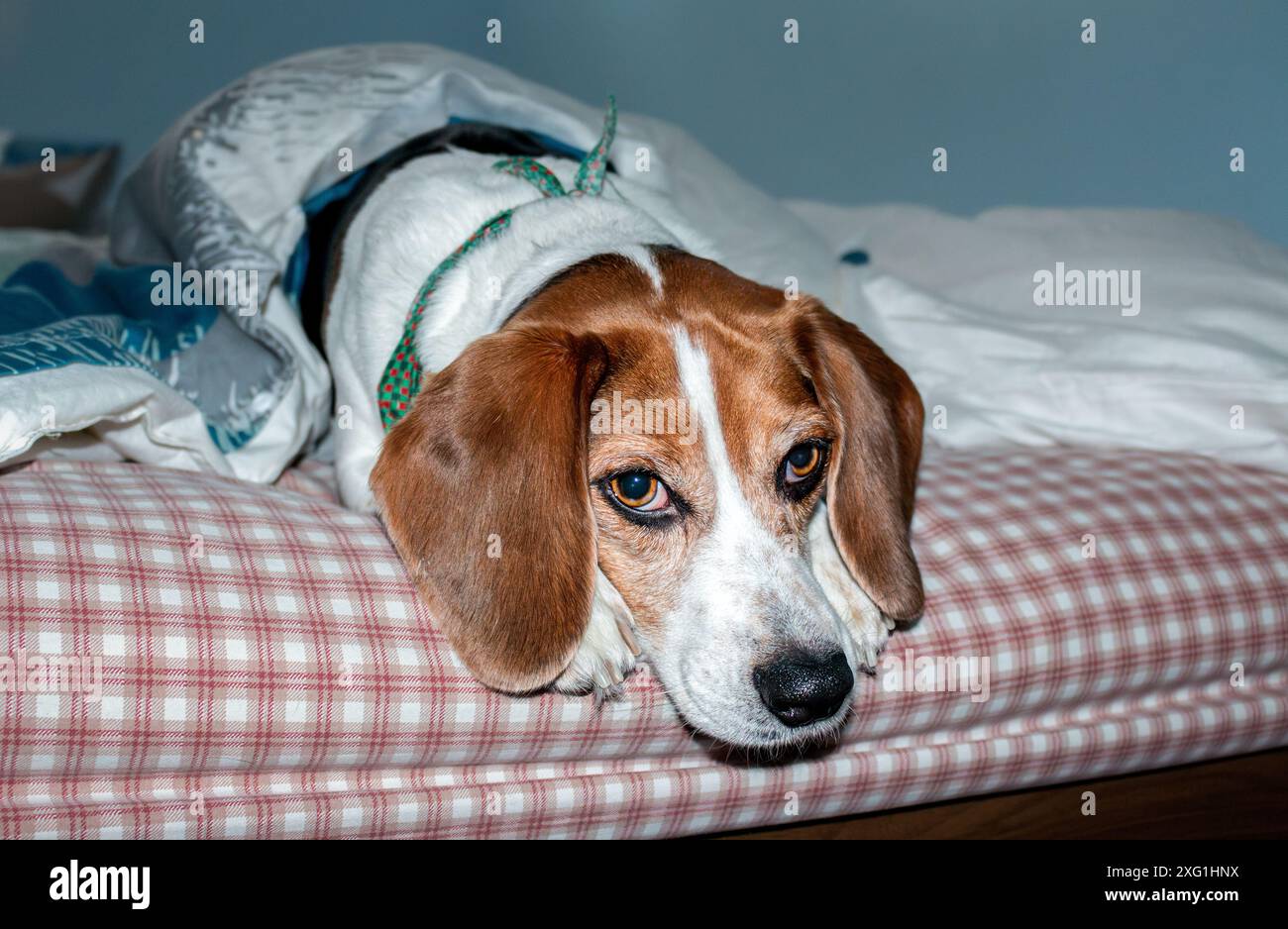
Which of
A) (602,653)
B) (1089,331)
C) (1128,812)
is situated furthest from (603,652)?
(1089,331)

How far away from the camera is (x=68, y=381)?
2064mm

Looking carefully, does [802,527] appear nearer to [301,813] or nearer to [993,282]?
[301,813]

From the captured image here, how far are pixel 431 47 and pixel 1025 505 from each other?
243 centimetres

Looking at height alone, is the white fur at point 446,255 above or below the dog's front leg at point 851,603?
above

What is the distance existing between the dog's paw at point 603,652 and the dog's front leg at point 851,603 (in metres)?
0.37

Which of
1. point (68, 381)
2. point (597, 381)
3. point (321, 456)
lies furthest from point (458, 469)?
point (321, 456)

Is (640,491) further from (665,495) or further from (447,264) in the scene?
(447,264)

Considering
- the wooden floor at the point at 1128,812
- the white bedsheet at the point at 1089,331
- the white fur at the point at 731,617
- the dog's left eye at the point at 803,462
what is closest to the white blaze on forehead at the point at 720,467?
the white fur at the point at 731,617

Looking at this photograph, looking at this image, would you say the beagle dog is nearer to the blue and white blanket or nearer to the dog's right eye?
the dog's right eye

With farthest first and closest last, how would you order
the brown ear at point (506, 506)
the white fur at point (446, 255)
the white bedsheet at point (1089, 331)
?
the white bedsheet at point (1089, 331)
the white fur at point (446, 255)
the brown ear at point (506, 506)

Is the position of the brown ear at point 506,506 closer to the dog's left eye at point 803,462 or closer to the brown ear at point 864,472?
the dog's left eye at point 803,462

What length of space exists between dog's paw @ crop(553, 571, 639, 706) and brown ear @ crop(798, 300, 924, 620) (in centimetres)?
43

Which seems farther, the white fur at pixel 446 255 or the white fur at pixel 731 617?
the white fur at pixel 446 255

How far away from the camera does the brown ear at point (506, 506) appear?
5.72 ft
